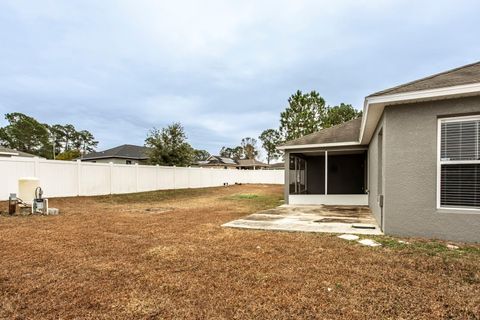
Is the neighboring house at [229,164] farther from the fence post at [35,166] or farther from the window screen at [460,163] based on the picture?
the window screen at [460,163]

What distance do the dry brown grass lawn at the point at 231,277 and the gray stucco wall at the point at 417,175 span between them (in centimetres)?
53

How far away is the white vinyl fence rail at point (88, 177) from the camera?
11023 millimetres

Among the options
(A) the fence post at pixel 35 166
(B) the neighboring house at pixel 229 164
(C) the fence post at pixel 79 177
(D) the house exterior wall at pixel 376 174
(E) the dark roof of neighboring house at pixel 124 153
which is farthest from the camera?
(B) the neighboring house at pixel 229 164

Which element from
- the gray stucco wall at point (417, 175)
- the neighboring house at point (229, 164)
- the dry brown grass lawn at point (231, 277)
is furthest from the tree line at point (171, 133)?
the dry brown grass lawn at point (231, 277)

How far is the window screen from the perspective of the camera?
5.07 metres

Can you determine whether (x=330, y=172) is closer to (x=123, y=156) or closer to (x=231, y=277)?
(x=231, y=277)

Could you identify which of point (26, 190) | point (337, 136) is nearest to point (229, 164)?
point (337, 136)

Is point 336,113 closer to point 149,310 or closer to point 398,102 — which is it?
point 398,102

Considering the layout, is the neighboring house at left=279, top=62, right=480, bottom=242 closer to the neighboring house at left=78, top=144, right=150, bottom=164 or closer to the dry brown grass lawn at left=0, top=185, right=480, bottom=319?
the dry brown grass lawn at left=0, top=185, right=480, bottom=319

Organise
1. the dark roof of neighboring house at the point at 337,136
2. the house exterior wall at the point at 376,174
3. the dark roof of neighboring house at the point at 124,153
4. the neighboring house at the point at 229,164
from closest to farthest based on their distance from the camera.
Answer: the house exterior wall at the point at 376,174, the dark roof of neighboring house at the point at 337,136, the dark roof of neighboring house at the point at 124,153, the neighboring house at the point at 229,164

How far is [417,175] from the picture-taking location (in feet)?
18.1

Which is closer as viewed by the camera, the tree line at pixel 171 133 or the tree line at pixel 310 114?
the tree line at pixel 171 133

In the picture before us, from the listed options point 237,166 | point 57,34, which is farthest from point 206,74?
point 237,166

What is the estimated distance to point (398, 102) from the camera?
5566 mm
